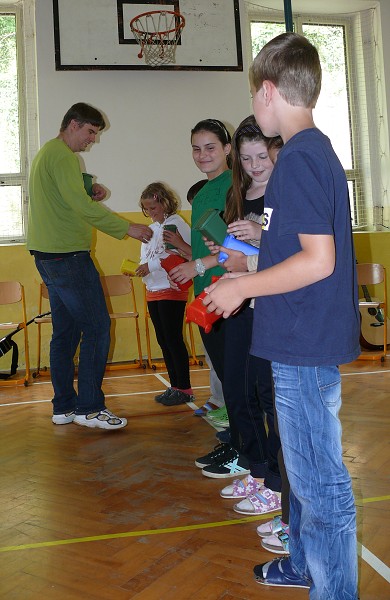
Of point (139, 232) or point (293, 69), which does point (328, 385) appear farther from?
point (139, 232)

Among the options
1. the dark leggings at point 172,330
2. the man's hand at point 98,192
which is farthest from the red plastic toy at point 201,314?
the man's hand at point 98,192

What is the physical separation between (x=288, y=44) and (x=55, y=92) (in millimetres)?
5259

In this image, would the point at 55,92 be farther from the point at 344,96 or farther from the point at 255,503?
the point at 255,503

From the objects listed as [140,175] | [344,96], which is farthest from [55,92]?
[344,96]

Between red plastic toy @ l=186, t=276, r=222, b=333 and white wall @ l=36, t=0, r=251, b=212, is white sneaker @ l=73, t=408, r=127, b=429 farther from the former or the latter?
white wall @ l=36, t=0, r=251, b=212

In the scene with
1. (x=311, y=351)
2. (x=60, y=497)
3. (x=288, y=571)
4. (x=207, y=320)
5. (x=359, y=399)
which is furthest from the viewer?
(x=359, y=399)

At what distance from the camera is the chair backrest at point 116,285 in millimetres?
5992

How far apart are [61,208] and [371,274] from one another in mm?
3274

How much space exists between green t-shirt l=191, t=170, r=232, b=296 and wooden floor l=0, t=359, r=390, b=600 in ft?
2.70

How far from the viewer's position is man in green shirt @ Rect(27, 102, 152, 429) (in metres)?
3.60

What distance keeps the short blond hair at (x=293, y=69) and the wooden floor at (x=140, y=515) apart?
123cm

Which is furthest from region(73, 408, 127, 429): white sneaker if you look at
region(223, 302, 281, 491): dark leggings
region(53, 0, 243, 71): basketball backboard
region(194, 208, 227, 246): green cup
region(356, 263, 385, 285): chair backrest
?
region(53, 0, 243, 71): basketball backboard

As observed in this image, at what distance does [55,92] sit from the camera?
244 inches

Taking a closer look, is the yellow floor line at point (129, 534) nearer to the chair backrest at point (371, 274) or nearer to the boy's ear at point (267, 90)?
the boy's ear at point (267, 90)
